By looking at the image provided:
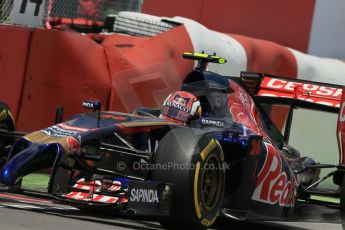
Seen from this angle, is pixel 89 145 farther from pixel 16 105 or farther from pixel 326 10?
pixel 326 10

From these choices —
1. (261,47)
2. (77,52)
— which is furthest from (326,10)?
(77,52)

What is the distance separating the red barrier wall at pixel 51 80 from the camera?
1039cm

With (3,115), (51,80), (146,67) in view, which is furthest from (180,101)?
(146,67)

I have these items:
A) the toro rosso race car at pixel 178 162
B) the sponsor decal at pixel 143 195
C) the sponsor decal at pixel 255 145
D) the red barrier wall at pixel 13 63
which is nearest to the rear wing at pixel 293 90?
the toro rosso race car at pixel 178 162

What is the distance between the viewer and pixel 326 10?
1405cm

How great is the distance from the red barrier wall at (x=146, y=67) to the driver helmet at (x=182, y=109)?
3320 millimetres

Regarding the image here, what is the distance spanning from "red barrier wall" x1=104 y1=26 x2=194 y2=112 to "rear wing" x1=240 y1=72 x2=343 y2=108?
2.28 m

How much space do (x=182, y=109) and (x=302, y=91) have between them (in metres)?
1.97

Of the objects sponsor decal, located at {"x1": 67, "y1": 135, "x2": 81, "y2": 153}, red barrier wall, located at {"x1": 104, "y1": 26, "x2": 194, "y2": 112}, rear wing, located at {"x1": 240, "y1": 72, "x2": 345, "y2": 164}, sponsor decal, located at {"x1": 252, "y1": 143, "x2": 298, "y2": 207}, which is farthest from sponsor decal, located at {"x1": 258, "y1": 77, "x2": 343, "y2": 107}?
sponsor decal, located at {"x1": 67, "y1": 135, "x2": 81, "y2": 153}

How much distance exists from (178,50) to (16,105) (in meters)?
2.24

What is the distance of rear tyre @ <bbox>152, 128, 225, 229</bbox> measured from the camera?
613 cm

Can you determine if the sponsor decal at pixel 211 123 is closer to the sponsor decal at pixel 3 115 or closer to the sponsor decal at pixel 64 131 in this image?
the sponsor decal at pixel 64 131

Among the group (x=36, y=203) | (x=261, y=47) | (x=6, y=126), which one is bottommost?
(x=36, y=203)

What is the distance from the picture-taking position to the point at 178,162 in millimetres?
6152
